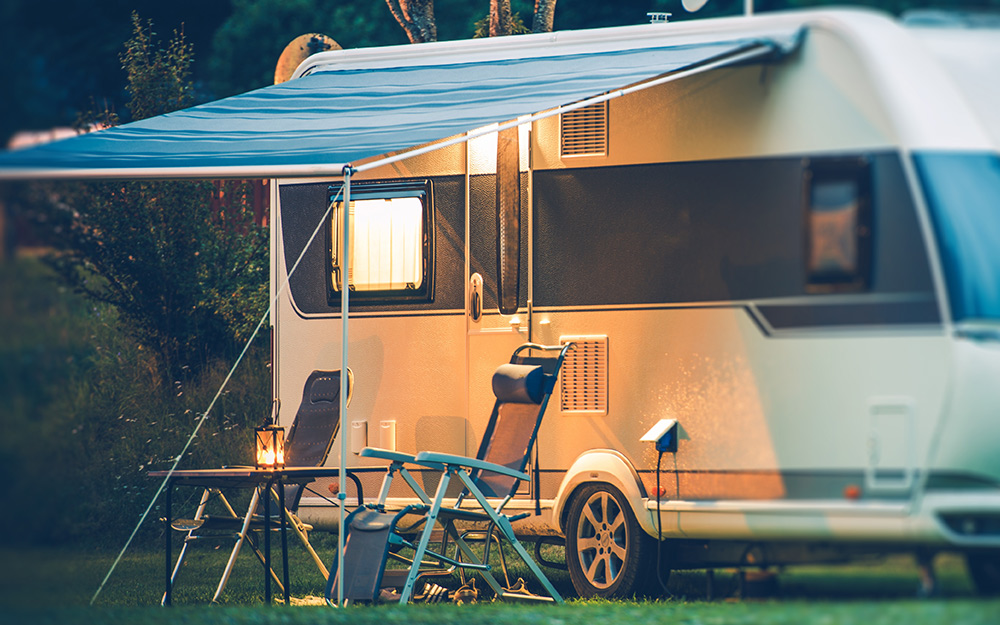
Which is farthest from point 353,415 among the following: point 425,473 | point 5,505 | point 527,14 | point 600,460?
point 527,14

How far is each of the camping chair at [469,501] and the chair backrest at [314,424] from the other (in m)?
0.59

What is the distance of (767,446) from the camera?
17.2 ft

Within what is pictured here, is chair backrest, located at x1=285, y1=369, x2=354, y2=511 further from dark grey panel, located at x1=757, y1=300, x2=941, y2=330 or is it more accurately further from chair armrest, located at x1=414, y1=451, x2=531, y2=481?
dark grey panel, located at x1=757, y1=300, x2=941, y2=330

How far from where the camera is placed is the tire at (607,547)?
5977mm

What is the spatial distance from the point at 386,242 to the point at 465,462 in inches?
67.1

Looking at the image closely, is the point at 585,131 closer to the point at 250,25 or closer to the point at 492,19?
the point at 492,19

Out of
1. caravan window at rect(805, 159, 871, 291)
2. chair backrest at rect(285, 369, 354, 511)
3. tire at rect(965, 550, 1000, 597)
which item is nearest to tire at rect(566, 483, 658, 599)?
chair backrest at rect(285, 369, 354, 511)

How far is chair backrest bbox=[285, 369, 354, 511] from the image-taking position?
22.3 ft

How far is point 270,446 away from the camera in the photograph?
6375mm

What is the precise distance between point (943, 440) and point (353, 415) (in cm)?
335

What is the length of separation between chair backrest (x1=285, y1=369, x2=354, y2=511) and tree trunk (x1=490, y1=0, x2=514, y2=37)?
473 centimetres

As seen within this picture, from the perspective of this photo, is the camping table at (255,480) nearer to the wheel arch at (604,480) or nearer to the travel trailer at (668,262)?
the travel trailer at (668,262)

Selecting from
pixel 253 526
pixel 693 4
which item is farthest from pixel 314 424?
pixel 693 4

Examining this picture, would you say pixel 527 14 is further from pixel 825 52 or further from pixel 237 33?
pixel 825 52
